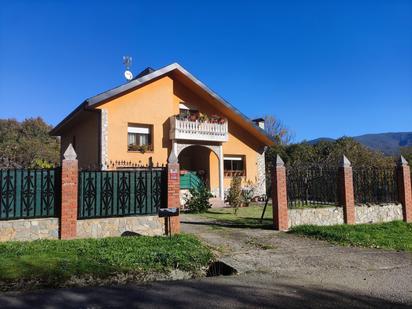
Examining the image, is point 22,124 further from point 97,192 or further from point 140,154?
point 97,192

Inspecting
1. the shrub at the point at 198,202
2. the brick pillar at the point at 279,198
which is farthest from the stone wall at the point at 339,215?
the shrub at the point at 198,202

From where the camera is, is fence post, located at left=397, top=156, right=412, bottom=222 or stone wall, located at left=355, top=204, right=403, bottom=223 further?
fence post, located at left=397, top=156, right=412, bottom=222

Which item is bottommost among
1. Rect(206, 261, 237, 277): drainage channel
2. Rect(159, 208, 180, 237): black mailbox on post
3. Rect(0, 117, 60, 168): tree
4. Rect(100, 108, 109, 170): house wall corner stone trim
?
Rect(206, 261, 237, 277): drainage channel

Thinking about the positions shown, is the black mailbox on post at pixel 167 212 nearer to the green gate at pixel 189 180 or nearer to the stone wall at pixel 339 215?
the stone wall at pixel 339 215

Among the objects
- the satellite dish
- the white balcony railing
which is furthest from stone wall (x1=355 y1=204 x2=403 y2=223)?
the satellite dish

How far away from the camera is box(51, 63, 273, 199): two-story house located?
2084cm

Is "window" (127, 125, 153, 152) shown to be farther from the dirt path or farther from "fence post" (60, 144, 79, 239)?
"fence post" (60, 144, 79, 239)

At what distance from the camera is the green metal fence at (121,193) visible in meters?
9.83

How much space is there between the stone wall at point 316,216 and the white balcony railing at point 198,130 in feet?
35.9

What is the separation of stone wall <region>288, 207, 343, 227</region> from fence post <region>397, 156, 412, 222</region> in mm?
3388

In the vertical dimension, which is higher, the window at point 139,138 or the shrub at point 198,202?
the window at point 139,138

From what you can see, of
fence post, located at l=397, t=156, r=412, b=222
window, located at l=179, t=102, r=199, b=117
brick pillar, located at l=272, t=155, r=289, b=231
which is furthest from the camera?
window, located at l=179, t=102, r=199, b=117

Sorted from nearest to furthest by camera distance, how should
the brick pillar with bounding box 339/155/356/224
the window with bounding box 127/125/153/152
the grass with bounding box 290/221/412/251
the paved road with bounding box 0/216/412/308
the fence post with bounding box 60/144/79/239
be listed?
the paved road with bounding box 0/216/412/308, the fence post with bounding box 60/144/79/239, the grass with bounding box 290/221/412/251, the brick pillar with bounding box 339/155/356/224, the window with bounding box 127/125/153/152

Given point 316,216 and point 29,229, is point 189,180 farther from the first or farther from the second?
point 29,229
